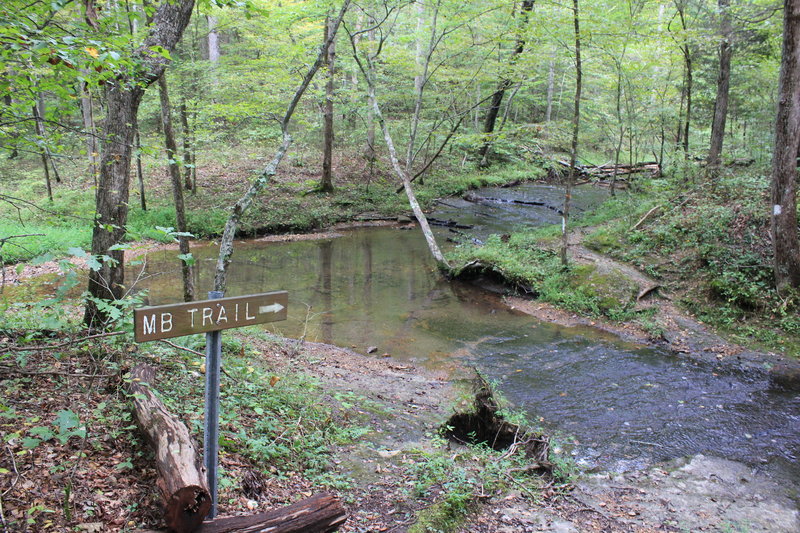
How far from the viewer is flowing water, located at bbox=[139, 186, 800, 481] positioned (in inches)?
230

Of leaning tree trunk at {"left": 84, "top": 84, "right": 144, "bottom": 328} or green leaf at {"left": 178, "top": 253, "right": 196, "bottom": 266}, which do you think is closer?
green leaf at {"left": 178, "top": 253, "right": 196, "bottom": 266}

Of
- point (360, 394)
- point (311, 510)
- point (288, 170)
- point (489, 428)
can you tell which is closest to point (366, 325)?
point (360, 394)

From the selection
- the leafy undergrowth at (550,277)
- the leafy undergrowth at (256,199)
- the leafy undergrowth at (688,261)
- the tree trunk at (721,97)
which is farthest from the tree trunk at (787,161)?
the leafy undergrowth at (256,199)

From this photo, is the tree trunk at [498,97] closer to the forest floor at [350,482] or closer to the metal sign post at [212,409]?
the forest floor at [350,482]

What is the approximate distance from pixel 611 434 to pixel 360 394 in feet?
10.6

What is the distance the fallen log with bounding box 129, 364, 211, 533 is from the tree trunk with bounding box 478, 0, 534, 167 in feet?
38.0

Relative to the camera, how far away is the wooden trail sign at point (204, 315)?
258cm

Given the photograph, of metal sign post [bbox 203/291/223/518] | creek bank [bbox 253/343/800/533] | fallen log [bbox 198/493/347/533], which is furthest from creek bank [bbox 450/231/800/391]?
metal sign post [bbox 203/291/223/518]

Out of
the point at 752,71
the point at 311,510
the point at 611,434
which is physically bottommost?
the point at 611,434

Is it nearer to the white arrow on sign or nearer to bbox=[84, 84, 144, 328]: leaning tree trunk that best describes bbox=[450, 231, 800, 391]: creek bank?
the white arrow on sign

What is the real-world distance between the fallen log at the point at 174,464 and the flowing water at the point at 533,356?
4.13 meters

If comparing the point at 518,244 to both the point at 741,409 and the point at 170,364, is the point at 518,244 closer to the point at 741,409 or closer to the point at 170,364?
the point at 741,409

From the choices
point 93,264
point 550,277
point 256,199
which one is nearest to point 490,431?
point 93,264

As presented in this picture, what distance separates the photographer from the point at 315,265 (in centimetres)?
1395
